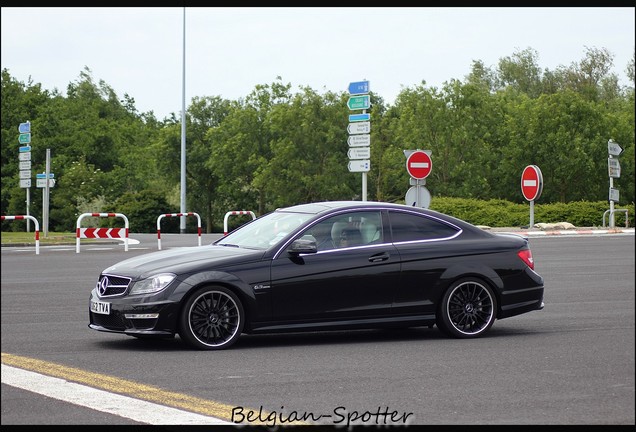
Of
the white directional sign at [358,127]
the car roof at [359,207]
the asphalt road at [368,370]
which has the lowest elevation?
the asphalt road at [368,370]

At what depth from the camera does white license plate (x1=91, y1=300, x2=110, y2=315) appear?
1069 cm

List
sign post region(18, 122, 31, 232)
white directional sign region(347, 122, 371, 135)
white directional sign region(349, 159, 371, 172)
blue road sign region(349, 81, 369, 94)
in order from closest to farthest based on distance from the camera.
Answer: blue road sign region(349, 81, 369, 94), white directional sign region(347, 122, 371, 135), white directional sign region(349, 159, 371, 172), sign post region(18, 122, 31, 232)

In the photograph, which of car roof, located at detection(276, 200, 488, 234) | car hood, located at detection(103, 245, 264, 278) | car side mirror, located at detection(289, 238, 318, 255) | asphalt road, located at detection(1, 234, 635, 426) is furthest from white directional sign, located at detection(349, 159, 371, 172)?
car side mirror, located at detection(289, 238, 318, 255)

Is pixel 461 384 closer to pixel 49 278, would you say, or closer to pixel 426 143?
pixel 49 278

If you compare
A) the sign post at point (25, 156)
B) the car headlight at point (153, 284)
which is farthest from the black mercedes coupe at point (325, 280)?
the sign post at point (25, 156)

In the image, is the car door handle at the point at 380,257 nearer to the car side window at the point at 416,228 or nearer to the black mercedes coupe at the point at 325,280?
the black mercedes coupe at the point at 325,280

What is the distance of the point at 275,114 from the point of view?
7138 centimetres

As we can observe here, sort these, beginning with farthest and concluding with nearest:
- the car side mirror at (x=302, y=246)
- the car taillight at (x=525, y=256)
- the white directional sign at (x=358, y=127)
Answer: the white directional sign at (x=358, y=127)
the car taillight at (x=525, y=256)
the car side mirror at (x=302, y=246)

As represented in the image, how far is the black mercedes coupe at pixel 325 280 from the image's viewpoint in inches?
418

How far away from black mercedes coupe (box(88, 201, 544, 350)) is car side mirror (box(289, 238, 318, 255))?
13 millimetres

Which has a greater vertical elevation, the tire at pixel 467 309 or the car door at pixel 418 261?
the car door at pixel 418 261

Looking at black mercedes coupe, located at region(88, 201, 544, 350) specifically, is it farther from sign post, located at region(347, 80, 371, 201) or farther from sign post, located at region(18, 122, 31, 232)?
sign post, located at region(18, 122, 31, 232)

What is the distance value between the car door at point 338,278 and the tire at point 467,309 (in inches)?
25.1

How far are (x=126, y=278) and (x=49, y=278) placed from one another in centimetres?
1022
